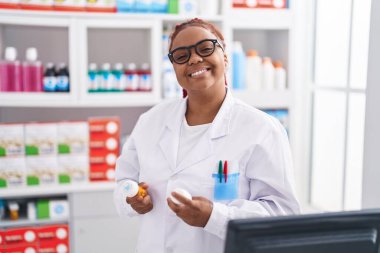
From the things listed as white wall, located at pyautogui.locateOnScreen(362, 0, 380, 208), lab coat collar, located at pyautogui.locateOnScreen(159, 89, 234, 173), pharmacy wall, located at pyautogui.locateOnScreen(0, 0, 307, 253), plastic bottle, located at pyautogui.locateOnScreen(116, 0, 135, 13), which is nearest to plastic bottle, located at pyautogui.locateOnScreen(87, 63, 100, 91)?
pharmacy wall, located at pyautogui.locateOnScreen(0, 0, 307, 253)

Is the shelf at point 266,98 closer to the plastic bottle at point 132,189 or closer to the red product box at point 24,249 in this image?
the red product box at point 24,249

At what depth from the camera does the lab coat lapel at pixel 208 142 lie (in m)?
1.50

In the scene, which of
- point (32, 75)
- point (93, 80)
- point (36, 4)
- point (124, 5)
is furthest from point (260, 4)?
point (32, 75)

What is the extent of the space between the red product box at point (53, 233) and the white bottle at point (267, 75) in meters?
1.57

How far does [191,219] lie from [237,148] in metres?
0.28

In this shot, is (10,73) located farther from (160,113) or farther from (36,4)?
(160,113)

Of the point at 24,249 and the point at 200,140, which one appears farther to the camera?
the point at 24,249

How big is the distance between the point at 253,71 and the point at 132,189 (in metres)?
1.89

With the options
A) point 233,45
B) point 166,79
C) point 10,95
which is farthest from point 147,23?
point 10,95

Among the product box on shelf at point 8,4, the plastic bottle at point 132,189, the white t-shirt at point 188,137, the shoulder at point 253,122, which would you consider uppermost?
the product box on shelf at point 8,4

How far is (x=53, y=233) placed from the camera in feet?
9.43

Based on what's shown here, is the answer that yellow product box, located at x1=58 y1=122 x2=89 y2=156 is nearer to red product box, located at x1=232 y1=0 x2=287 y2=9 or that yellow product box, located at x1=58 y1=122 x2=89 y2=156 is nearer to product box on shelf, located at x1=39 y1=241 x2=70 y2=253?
product box on shelf, located at x1=39 y1=241 x2=70 y2=253

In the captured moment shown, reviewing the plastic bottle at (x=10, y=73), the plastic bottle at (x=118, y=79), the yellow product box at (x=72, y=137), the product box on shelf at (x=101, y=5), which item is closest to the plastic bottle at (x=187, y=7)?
the product box on shelf at (x=101, y=5)

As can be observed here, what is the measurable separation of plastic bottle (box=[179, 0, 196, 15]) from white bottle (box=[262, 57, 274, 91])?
0.59m
